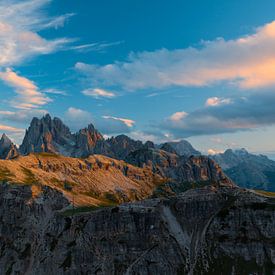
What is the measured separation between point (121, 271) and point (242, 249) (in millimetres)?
65078

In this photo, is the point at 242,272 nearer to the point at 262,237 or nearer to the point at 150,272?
the point at 262,237

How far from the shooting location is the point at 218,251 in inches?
7805

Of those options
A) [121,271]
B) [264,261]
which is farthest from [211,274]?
[121,271]

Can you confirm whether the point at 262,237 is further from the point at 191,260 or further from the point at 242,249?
the point at 191,260

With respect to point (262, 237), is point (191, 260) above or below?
below

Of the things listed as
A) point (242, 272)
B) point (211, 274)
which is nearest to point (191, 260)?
point (211, 274)

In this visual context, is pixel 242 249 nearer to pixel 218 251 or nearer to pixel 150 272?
pixel 218 251

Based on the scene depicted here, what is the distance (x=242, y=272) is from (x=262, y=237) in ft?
76.0

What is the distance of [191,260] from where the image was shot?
198 meters

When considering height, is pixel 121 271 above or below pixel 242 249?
below

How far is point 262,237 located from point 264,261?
535 inches

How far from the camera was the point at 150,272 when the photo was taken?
198 meters

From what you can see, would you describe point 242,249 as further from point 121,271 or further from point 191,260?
point 121,271

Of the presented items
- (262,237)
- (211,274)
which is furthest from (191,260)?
(262,237)
